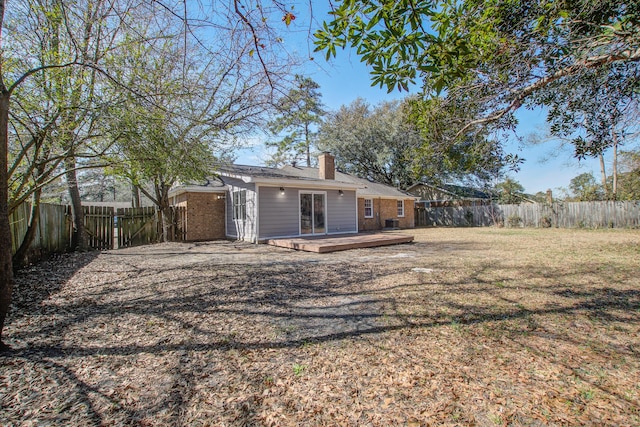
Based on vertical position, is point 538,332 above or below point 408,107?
below

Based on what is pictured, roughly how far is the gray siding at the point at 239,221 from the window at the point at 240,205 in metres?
0.17

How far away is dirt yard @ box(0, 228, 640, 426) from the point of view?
1.93 m

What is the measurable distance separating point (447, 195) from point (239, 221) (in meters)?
19.0

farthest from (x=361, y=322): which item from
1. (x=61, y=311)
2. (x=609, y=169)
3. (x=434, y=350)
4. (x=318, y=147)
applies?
(x=609, y=169)

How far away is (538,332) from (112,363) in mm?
4141

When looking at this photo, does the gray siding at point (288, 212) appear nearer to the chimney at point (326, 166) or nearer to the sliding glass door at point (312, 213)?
the sliding glass door at point (312, 213)

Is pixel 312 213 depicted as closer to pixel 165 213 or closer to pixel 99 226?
pixel 165 213

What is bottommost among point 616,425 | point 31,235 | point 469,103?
point 616,425

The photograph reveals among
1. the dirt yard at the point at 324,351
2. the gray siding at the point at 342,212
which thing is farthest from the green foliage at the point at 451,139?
the gray siding at the point at 342,212

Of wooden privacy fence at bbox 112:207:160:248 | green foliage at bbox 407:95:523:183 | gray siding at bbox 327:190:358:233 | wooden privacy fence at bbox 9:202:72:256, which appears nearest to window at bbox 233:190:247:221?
wooden privacy fence at bbox 112:207:160:248

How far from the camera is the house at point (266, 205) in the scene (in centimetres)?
1105

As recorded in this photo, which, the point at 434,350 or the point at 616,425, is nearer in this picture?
the point at 616,425

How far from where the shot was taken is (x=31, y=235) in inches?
243

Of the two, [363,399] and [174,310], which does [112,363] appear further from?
[363,399]
